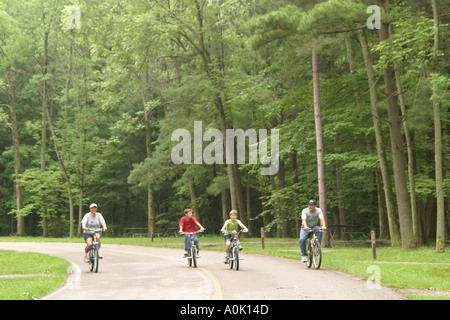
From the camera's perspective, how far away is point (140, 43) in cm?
2938

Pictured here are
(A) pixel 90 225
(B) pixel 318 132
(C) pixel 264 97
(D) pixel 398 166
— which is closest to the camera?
(A) pixel 90 225

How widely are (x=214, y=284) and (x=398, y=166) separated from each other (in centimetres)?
1292

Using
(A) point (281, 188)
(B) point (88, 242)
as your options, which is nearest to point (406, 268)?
(B) point (88, 242)

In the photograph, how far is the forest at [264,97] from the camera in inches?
864

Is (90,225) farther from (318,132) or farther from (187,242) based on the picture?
(318,132)

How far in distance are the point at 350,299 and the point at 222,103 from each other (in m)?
25.3

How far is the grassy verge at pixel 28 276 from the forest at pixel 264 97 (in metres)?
Answer: 11.6

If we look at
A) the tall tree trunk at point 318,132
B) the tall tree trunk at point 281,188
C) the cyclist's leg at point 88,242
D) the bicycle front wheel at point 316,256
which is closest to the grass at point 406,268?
the bicycle front wheel at point 316,256

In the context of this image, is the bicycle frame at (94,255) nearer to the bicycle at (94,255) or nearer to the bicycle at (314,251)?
the bicycle at (94,255)

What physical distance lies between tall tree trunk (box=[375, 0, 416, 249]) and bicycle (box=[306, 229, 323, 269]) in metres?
7.74

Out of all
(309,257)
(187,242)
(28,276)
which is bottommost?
(28,276)

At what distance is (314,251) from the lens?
620 inches
